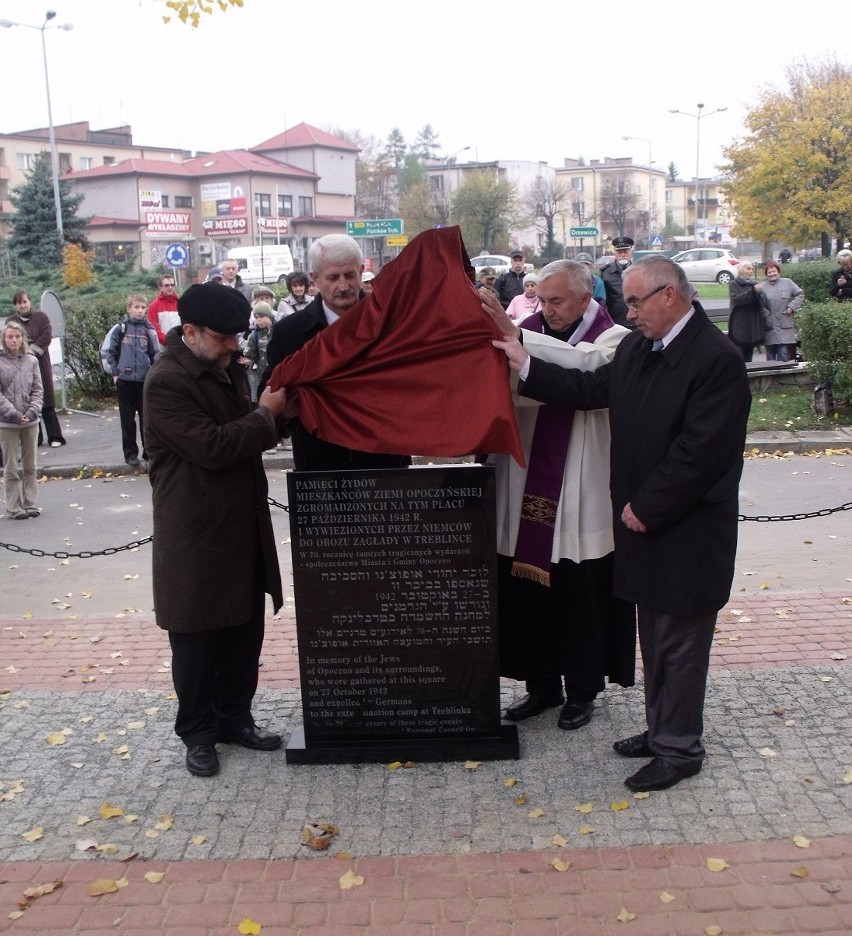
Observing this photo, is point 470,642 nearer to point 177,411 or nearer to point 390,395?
point 390,395

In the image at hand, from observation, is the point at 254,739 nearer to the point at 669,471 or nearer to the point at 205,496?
the point at 205,496

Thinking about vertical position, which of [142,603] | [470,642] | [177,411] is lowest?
[142,603]

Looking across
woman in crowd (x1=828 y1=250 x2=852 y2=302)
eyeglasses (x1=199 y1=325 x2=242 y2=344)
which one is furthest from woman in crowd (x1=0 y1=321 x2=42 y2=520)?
woman in crowd (x1=828 y1=250 x2=852 y2=302)

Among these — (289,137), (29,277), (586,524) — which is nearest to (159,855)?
(586,524)

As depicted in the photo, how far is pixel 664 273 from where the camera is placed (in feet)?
13.2

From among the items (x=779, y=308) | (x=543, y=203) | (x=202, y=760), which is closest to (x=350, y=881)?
(x=202, y=760)

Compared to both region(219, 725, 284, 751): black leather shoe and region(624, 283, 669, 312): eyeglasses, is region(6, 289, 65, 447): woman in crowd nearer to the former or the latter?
region(219, 725, 284, 751): black leather shoe

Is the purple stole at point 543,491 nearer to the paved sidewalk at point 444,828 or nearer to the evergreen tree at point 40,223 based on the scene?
the paved sidewalk at point 444,828

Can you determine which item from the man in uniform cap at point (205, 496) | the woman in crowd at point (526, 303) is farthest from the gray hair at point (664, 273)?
the woman in crowd at point (526, 303)

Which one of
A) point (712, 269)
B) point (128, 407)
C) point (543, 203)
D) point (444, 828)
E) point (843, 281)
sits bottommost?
point (444, 828)

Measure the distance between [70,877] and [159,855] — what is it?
32 cm

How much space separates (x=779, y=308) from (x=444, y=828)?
1339cm

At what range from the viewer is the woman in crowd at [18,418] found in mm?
9602

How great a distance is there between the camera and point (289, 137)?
3314 inches
